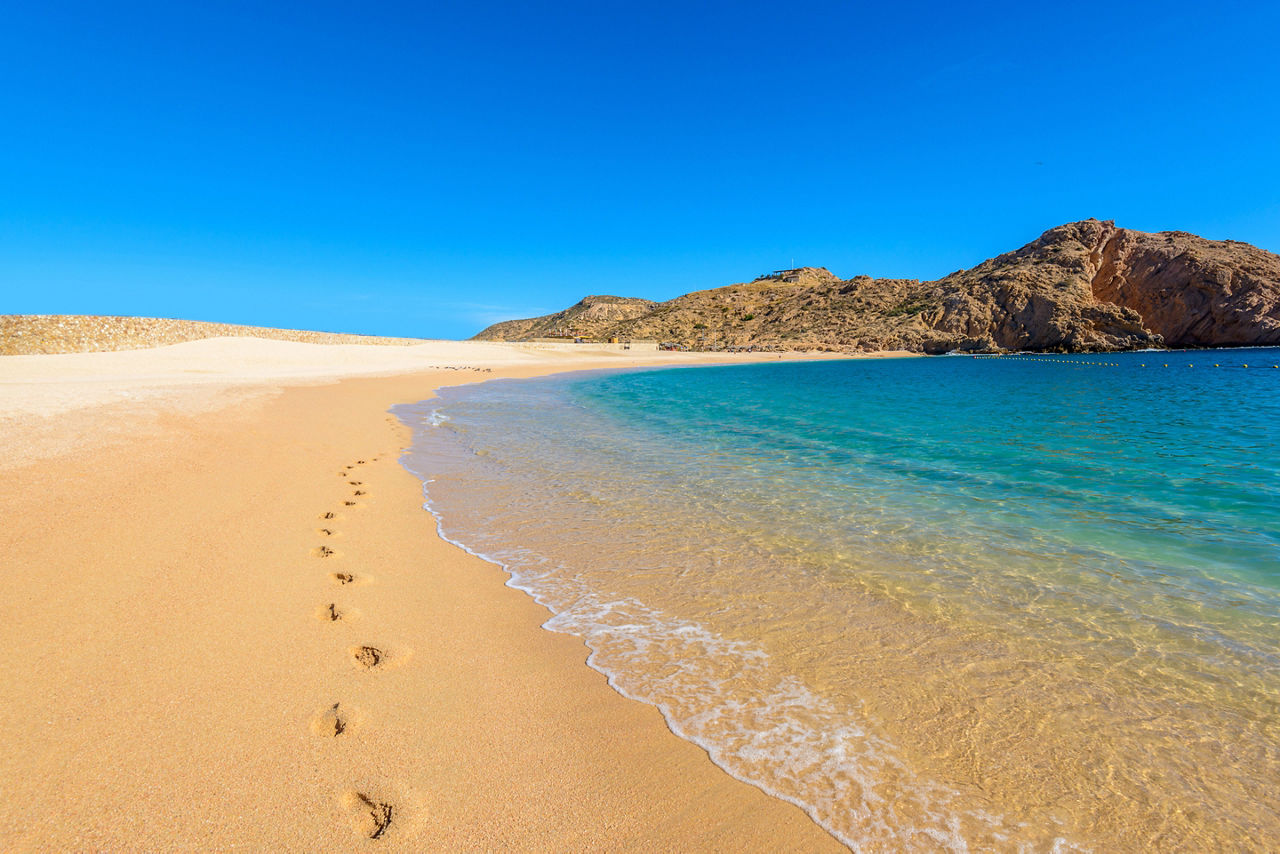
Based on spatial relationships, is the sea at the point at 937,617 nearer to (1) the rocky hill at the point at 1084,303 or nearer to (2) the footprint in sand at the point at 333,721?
(2) the footprint in sand at the point at 333,721

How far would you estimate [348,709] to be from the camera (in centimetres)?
278

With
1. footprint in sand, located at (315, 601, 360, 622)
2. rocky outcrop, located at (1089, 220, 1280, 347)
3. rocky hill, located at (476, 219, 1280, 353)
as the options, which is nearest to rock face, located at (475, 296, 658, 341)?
rocky hill, located at (476, 219, 1280, 353)

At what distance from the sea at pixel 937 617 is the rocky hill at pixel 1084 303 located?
69.2 metres

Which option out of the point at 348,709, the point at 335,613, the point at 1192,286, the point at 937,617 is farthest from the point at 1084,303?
the point at 348,709

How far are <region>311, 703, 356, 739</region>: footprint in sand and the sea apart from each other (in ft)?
4.55

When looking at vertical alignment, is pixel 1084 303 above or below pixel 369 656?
above

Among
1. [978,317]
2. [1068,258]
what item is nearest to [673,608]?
[978,317]

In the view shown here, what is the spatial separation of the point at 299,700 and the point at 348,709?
274mm

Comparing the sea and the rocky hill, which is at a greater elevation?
the rocky hill

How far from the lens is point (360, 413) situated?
14.3 meters

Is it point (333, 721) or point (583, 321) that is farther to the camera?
point (583, 321)

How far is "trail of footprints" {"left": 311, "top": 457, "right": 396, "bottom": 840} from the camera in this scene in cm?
212

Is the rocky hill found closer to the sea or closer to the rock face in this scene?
the rock face

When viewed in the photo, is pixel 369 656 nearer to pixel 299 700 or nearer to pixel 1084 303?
pixel 299 700
